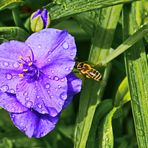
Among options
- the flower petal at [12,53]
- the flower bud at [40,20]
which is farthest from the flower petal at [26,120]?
the flower bud at [40,20]

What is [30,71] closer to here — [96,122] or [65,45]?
[65,45]

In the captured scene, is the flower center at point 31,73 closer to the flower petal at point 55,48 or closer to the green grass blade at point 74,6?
the flower petal at point 55,48

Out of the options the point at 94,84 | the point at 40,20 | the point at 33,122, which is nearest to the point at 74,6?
the point at 40,20

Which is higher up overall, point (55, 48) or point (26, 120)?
point (55, 48)

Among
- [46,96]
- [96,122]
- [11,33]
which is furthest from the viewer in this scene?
[96,122]

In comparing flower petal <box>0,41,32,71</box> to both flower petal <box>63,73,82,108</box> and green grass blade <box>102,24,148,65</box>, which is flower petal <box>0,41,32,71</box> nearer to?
flower petal <box>63,73,82,108</box>
